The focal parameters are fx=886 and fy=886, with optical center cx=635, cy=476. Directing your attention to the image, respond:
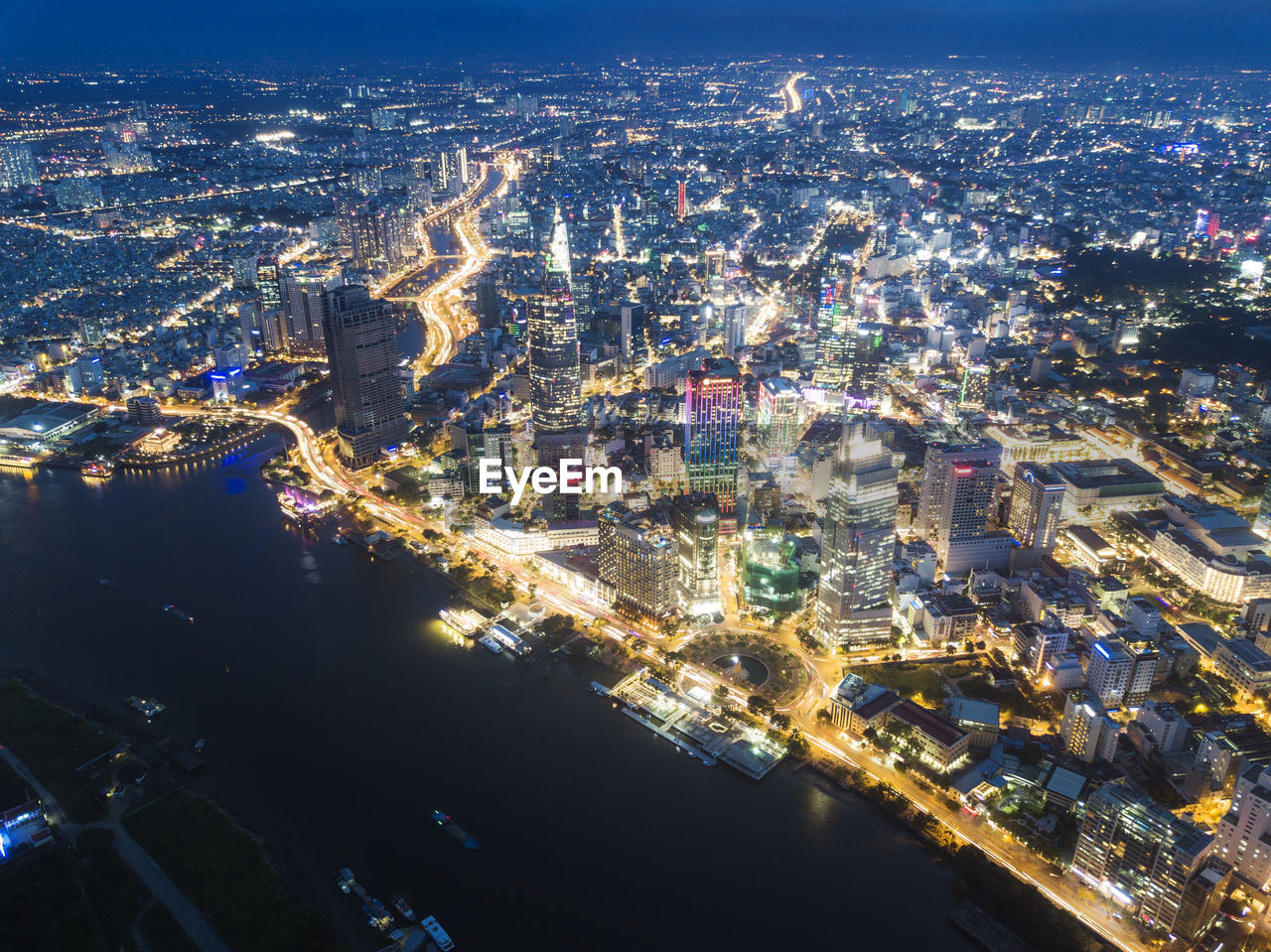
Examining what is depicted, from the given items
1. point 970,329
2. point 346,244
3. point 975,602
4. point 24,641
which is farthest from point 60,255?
point 975,602

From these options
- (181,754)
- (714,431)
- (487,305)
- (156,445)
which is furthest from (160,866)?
(487,305)

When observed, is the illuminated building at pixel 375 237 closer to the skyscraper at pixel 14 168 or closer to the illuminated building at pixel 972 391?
the skyscraper at pixel 14 168

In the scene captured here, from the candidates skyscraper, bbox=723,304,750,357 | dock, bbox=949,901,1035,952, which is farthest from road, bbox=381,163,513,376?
dock, bbox=949,901,1035,952

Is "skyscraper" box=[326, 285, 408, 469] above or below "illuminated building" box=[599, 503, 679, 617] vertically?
above

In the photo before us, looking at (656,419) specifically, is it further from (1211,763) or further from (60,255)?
(60,255)

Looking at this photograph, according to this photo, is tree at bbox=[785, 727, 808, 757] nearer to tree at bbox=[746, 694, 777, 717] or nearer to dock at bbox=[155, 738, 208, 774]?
tree at bbox=[746, 694, 777, 717]

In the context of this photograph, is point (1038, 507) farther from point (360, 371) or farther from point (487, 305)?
point (487, 305)
